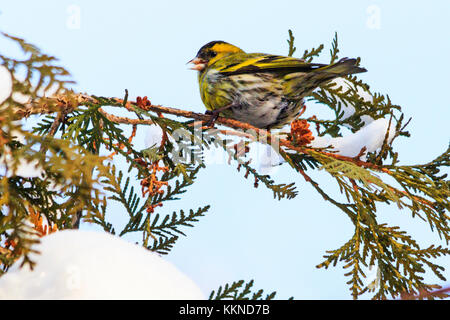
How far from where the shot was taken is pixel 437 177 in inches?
97.9

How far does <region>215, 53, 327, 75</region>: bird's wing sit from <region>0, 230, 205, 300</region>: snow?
→ 206 cm

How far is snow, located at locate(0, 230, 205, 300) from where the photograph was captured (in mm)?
1027

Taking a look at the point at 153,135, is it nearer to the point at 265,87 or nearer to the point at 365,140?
the point at 265,87

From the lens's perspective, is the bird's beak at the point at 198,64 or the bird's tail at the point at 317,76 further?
the bird's beak at the point at 198,64

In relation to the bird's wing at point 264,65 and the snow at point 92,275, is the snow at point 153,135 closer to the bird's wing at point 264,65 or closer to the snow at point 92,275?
the bird's wing at point 264,65

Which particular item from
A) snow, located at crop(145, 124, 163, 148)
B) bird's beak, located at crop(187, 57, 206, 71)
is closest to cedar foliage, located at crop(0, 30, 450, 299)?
snow, located at crop(145, 124, 163, 148)

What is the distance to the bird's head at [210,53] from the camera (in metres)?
3.81

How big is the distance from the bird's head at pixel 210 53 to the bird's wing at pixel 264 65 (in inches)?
13.4

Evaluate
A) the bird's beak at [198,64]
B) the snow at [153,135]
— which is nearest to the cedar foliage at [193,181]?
the snow at [153,135]

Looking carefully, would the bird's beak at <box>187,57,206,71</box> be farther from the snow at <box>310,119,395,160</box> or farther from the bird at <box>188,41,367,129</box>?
the snow at <box>310,119,395,160</box>

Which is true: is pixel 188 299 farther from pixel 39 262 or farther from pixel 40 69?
pixel 40 69

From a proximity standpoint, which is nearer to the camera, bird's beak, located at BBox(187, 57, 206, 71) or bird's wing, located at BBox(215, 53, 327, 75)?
bird's wing, located at BBox(215, 53, 327, 75)

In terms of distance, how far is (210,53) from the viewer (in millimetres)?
3922

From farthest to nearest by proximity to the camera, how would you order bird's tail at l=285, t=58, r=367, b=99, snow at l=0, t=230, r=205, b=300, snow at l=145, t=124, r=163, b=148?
bird's tail at l=285, t=58, r=367, b=99 < snow at l=145, t=124, r=163, b=148 < snow at l=0, t=230, r=205, b=300
